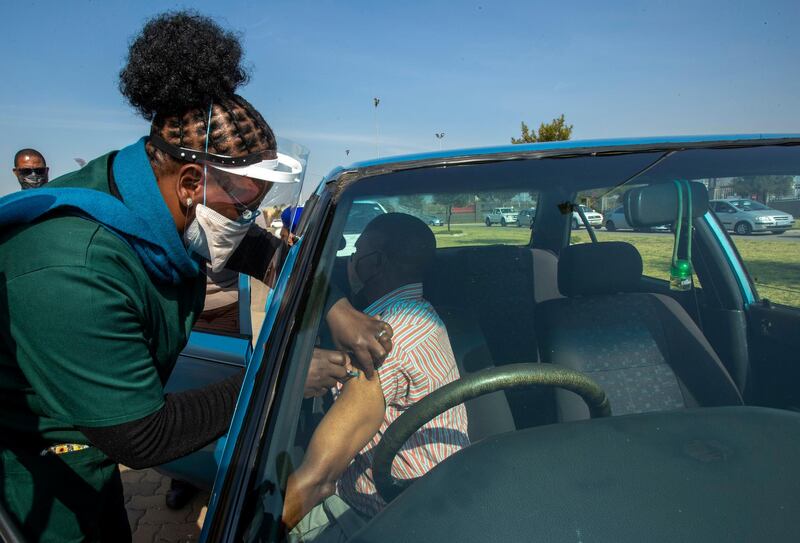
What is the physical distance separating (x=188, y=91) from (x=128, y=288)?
0.56 m

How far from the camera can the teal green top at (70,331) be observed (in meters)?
1.09

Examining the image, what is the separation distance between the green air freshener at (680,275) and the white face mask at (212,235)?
1324 mm

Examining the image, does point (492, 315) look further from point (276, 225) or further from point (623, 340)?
point (276, 225)

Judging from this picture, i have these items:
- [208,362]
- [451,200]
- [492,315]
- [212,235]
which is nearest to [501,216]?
[451,200]

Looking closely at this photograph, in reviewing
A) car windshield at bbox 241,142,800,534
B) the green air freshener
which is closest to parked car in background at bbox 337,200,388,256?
car windshield at bbox 241,142,800,534

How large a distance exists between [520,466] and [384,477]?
0.88 ft

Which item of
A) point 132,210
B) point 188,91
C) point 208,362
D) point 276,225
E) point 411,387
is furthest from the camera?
point 208,362

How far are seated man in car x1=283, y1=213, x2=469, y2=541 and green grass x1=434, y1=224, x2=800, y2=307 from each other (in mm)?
157

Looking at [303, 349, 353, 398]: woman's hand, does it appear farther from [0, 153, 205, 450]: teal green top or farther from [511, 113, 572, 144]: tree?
[511, 113, 572, 144]: tree

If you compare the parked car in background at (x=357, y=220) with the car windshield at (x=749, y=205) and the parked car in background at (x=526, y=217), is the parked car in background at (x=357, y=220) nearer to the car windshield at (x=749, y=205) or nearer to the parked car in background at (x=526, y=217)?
the parked car in background at (x=526, y=217)

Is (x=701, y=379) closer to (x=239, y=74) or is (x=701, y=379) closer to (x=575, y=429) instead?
(x=575, y=429)

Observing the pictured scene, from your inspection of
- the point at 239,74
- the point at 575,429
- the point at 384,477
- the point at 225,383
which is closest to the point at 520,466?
the point at 575,429

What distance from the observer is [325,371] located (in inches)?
45.3

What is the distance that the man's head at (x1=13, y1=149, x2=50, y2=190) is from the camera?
4.77 meters
